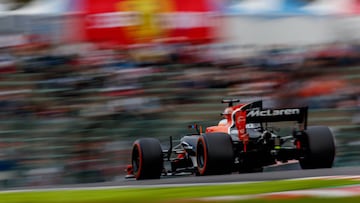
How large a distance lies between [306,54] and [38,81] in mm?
3602

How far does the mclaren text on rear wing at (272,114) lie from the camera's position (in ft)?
27.2

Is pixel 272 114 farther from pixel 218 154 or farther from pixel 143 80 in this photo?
pixel 143 80

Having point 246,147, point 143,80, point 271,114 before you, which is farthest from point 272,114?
point 143,80

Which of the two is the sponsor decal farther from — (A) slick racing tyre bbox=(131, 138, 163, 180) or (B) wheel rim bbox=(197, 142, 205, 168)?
(A) slick racing tyre bbox=(131, 138, 163, 180)

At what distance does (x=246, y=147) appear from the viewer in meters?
8.65

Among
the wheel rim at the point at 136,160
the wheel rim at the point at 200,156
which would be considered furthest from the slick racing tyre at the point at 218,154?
the wheel rim at the point at 136,160

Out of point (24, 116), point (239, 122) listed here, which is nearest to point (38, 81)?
point (24, 116)

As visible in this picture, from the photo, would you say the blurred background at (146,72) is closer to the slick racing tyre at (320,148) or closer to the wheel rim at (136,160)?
the wheel rim at (136,160)

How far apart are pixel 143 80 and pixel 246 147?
173 centimetres

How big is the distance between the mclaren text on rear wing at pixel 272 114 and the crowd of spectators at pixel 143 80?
4.04ft

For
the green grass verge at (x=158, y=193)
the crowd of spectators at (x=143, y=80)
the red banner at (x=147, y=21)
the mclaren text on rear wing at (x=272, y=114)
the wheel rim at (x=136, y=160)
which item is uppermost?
the red banner at (x=147, y=21)

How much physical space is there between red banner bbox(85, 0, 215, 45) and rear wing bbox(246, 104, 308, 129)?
81.3 inches

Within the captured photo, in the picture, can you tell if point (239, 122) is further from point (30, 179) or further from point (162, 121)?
point (30, 179)

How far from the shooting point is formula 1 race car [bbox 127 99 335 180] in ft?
26.5
